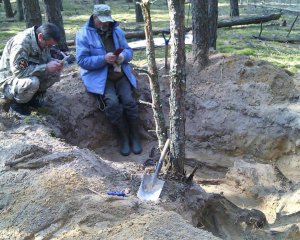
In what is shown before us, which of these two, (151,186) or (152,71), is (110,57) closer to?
(152,71)

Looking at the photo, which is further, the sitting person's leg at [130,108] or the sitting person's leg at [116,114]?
the sitting person's leg at [130,108]

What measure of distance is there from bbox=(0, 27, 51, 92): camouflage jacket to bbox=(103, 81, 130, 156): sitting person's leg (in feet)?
3.50

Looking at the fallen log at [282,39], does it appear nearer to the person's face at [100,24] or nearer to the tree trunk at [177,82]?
the person's face at [100,24]

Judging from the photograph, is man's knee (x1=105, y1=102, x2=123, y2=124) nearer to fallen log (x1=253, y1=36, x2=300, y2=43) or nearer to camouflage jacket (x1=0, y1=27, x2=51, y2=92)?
camouflage jacket (x1=0, y1=27, x2=51, y2=92)

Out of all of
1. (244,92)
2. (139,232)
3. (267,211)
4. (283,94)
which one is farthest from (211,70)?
(139,232)

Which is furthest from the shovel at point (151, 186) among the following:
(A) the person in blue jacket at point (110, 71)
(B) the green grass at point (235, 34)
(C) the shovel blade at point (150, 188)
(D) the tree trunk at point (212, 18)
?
(D) the tree trunk at point (212, 18)

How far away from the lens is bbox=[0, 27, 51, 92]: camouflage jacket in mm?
5586

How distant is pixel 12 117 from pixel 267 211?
3627 mm

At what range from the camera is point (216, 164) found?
21.3ft

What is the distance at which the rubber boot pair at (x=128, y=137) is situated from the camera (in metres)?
6.67

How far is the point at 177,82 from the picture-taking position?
4.22 meters

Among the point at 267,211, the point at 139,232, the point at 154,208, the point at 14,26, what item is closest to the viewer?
the point at 139,232

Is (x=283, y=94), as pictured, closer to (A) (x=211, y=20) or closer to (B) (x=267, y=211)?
(B) (x=267, y=211)

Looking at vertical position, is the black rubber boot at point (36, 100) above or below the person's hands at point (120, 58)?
below
